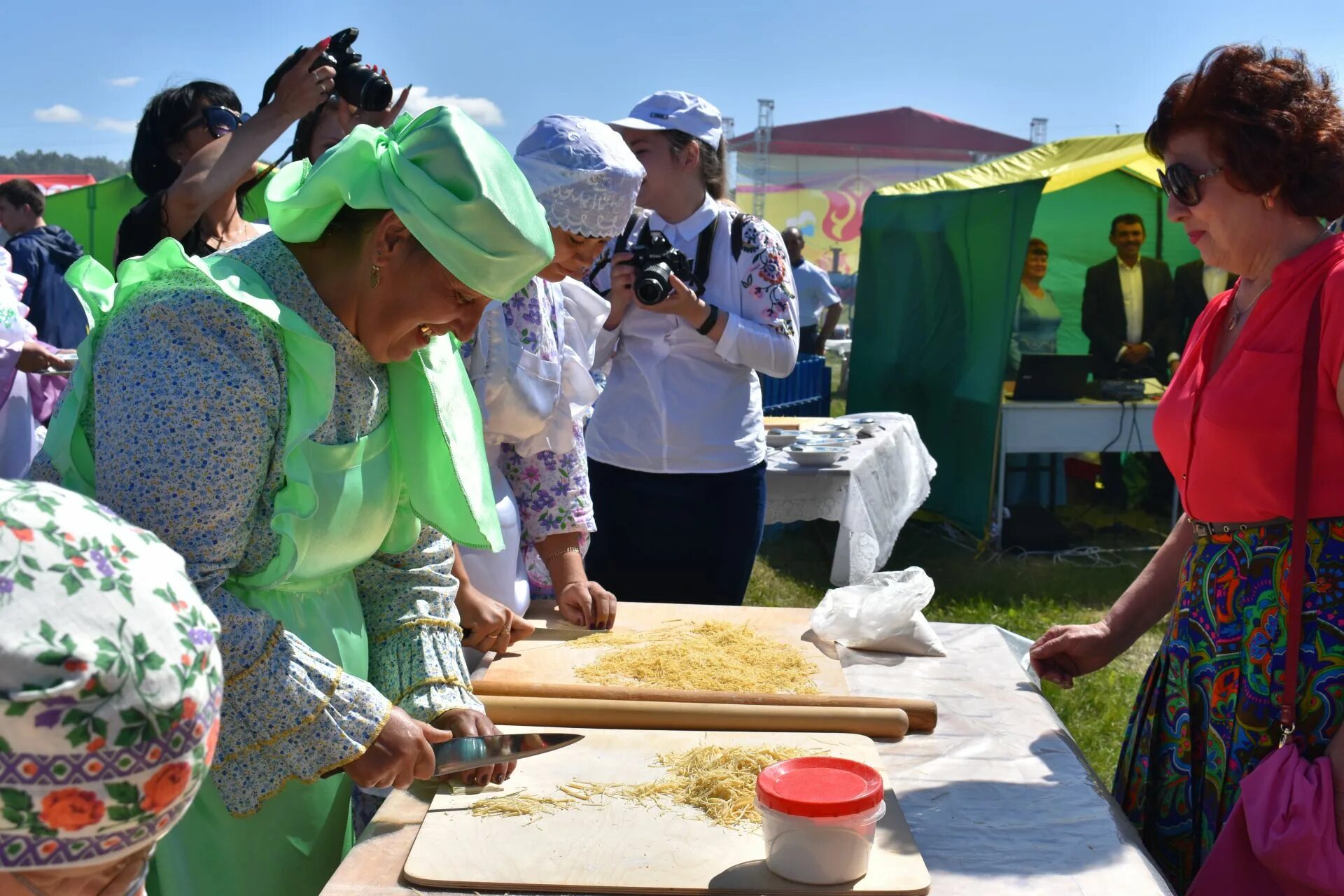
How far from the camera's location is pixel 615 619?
7.26ft

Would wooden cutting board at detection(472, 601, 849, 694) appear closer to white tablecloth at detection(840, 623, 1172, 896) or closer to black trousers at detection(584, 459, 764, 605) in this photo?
white tablecloth at detection(840, 623, 1172, 896)

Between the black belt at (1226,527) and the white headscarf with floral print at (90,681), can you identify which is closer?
the white headscarf with floral print at (90,681)

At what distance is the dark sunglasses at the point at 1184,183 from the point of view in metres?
1.78

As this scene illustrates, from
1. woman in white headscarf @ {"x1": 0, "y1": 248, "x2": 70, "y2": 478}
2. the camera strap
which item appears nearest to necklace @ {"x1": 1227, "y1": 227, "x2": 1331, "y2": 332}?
the camera strap

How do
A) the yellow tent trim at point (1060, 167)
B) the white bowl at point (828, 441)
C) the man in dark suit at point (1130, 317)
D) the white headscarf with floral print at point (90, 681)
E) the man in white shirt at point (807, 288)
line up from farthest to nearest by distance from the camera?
the man in white shirt at point (807, 288)
the man in dark suit at point (1130, 317)
the yellow tent trim at point (1060, 167)
the white bowl at point (828, 441)
the white headscarf with floral print at point (90, 681)

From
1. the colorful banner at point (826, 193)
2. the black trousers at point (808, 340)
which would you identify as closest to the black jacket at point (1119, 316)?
the black trousers at point (808, 340)

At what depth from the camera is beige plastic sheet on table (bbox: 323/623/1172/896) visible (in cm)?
136

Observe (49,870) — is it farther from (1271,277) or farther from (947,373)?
(947,373)

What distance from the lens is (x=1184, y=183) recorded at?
1.79m

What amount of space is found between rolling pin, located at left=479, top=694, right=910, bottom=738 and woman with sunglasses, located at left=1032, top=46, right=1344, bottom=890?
0.45 m

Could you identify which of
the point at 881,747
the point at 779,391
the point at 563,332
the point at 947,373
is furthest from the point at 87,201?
the point at 881,747

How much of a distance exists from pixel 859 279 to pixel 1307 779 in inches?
316

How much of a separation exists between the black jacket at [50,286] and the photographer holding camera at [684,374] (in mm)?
3546

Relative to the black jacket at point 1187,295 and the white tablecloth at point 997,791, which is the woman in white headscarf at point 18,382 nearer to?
the white tablecloth at point 997,791
